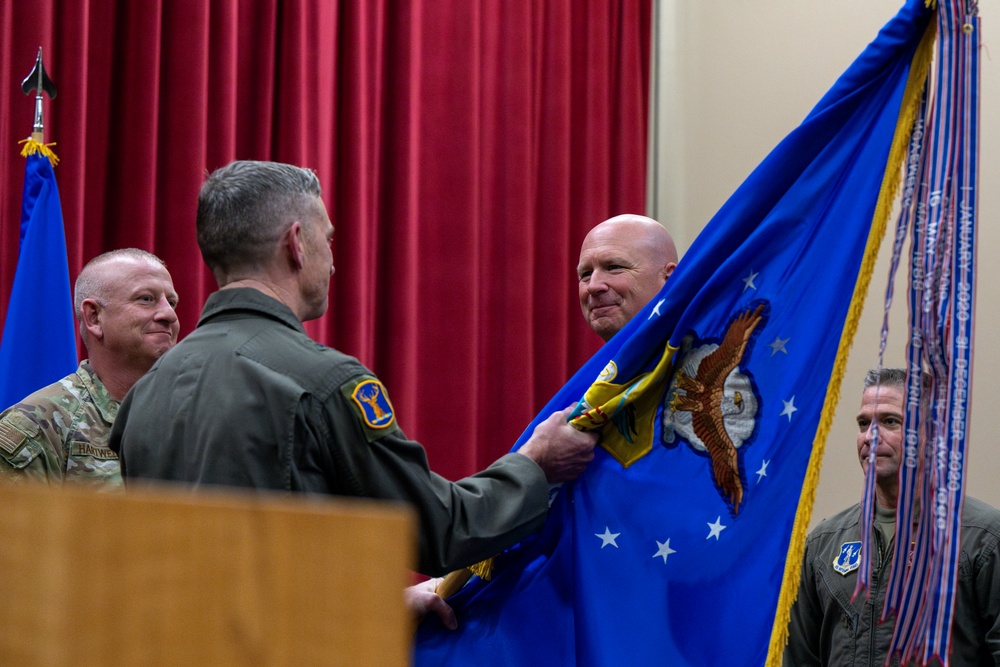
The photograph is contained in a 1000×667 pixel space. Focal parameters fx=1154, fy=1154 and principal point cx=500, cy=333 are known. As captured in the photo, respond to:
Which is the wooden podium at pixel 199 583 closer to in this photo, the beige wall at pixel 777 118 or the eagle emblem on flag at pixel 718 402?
the eagle emblem on flag at pixel 718 402

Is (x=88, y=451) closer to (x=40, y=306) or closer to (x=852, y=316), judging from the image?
(x=40, y=306)

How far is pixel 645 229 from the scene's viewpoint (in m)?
2.89

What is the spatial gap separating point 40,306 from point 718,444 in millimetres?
1947

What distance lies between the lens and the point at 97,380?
2.96 m

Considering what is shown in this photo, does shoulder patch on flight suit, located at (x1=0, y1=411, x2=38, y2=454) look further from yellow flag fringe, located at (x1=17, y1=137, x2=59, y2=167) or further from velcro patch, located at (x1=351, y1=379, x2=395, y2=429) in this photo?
velcro patch, located at (x1=351, y1=379, x2=395, y2=429)

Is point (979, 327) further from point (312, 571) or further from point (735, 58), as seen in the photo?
point (312, 571)

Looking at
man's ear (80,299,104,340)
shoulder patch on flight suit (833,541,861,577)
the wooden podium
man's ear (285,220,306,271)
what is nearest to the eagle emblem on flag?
man's ear (285,220,306,271)

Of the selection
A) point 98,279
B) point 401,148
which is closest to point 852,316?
point 98,279

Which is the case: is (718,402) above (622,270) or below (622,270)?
below

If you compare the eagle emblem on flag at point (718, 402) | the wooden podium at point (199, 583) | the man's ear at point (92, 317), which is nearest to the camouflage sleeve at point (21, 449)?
the man's ear at point (92, 317)

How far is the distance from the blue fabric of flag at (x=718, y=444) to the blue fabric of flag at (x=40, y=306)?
4.77 ft

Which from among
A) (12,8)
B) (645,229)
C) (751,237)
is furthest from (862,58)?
(12,8)

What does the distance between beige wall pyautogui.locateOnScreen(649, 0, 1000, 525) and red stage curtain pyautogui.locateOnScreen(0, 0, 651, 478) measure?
0.16 meters

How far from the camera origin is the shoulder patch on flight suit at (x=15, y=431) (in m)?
2.67
